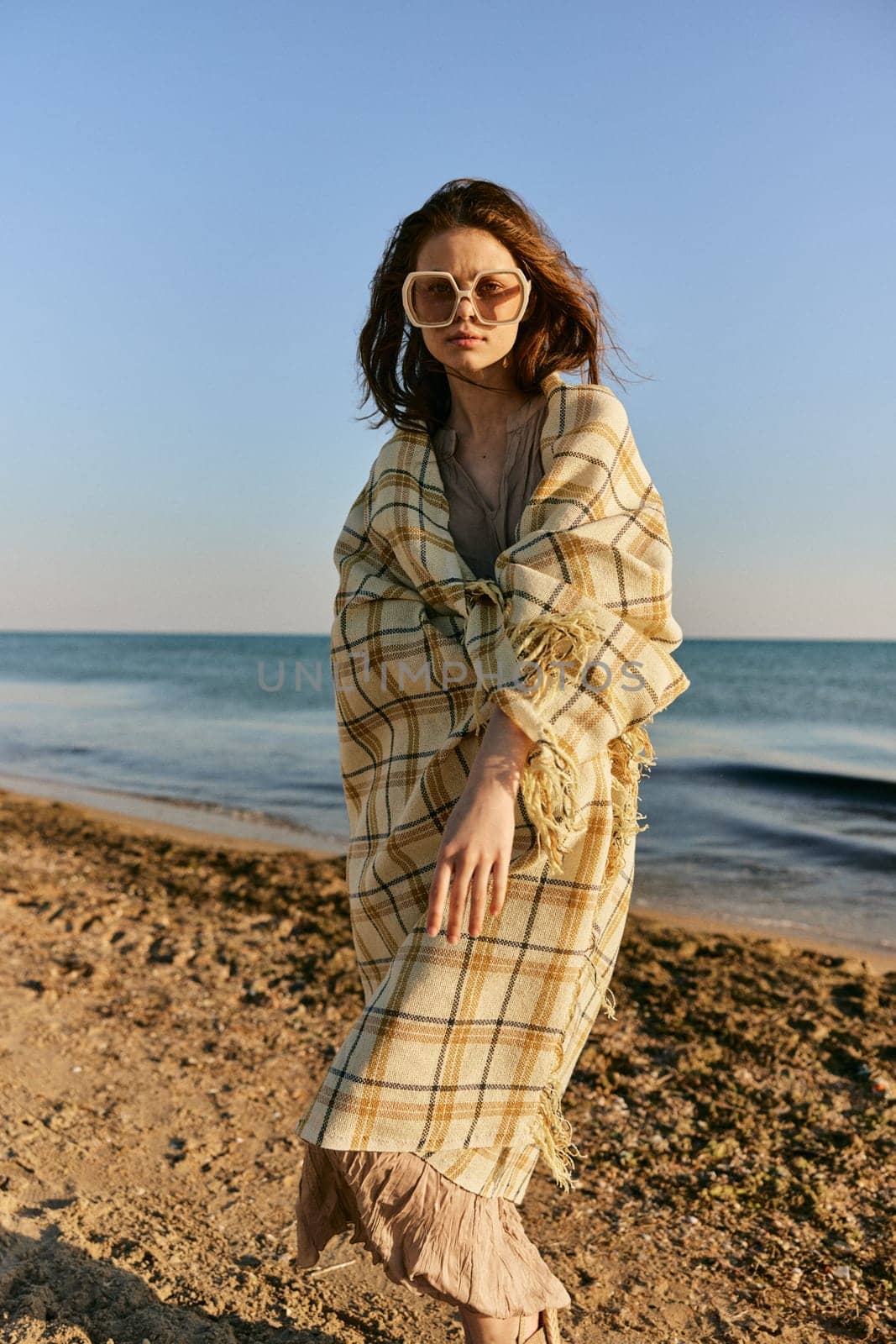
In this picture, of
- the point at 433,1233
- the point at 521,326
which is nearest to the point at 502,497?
the point at 521,326

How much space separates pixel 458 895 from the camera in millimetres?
1604

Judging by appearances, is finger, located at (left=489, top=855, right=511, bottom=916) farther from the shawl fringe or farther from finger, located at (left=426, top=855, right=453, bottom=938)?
the shawl fringe

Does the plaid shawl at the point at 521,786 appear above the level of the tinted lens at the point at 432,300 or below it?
below

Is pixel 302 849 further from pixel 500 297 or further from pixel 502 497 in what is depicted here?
pixel 500 297

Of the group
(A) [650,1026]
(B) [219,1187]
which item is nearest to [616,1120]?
(A) [650,1026]

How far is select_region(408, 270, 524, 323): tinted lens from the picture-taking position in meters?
1.96

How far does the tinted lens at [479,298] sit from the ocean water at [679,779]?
2.29 meters

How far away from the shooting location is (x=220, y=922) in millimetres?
5297

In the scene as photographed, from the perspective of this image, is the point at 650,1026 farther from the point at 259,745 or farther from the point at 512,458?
the point at 259,745

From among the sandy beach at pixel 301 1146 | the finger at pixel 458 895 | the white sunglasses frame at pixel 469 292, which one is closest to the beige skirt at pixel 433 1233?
the finger at pixel 458 895

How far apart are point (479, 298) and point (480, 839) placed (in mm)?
1003

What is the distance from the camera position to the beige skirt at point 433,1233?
5.51 feet

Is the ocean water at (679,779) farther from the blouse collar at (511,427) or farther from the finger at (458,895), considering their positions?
the finger at (458,895)

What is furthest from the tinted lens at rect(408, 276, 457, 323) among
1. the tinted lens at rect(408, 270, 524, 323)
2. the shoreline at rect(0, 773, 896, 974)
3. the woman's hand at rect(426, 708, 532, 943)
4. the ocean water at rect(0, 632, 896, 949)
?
the shoreline at rect(0, 773, 896, 974)
